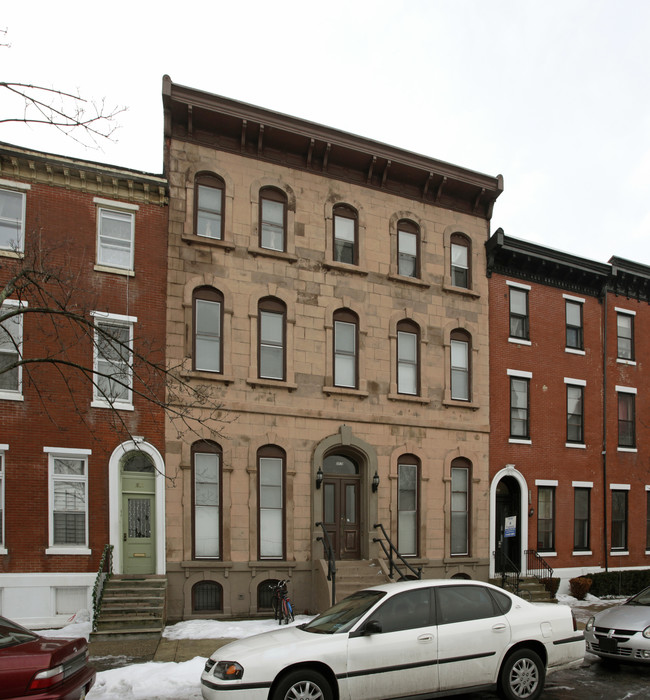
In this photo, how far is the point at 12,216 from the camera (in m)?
16.6

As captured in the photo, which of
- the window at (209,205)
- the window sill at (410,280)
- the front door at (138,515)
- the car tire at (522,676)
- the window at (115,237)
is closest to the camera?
the car tire at (522,676)

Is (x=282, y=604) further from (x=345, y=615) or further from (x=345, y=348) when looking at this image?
(x=345, y=615)

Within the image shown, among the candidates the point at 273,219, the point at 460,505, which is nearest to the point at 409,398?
the point at 460,505

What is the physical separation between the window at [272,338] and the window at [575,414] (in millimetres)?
10323

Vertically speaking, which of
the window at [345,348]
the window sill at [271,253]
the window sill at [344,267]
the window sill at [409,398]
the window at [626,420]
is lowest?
the window at [626,420]

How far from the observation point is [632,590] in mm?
23547

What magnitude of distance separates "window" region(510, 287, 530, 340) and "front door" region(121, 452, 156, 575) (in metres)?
12.1

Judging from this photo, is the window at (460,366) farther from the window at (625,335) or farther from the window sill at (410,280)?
the window at (625,335)

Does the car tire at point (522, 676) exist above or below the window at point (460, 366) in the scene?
below

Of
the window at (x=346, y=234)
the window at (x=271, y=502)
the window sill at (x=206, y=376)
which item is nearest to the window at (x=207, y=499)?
the window at (x=271, y=502)

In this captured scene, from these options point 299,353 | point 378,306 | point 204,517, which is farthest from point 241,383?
point 378,306

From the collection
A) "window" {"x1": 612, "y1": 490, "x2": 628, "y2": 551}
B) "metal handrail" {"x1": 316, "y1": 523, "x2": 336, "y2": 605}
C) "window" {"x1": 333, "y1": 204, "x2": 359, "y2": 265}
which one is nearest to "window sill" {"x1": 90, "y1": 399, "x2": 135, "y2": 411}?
"metal handrail" {"x1": 316, "y1": 523, "x2": 336, "y2": 605}

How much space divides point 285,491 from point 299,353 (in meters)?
3.47

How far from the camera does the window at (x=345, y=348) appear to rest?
64.3ft
